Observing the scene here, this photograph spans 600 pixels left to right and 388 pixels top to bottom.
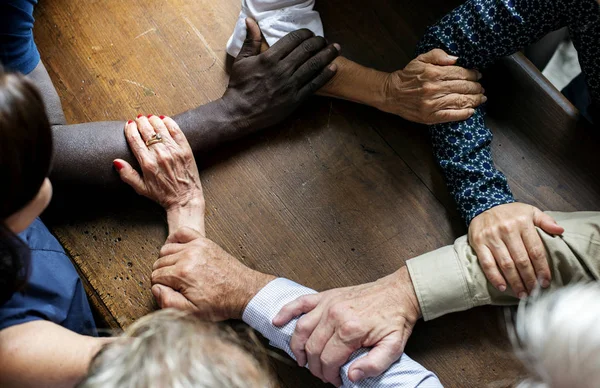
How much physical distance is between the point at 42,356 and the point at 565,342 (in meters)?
0.88

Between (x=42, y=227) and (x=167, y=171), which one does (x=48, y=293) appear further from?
(x=167, y=171)

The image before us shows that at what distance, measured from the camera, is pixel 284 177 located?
130 cm

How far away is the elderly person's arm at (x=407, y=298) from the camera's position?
41.6 inches

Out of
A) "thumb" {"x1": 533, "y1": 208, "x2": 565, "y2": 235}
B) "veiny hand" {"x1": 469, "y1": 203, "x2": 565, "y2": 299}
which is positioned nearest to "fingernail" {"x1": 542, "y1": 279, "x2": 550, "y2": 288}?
"veiny hand" {"x1": 469, "y1": 203, "x2": 565, "y2": 299}

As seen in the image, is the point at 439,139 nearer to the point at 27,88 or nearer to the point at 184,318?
the point at 184,318

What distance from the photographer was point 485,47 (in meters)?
1.24

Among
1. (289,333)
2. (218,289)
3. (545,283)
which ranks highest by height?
(218,289)

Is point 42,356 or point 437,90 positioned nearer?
point 42,356

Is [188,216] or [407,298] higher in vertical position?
[188,216]

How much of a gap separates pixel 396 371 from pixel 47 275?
766mm

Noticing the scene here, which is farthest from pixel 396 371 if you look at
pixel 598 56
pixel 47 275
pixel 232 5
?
pixel 232 5

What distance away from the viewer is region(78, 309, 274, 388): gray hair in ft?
2.19

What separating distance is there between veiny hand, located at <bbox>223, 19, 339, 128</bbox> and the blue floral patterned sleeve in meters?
0.33

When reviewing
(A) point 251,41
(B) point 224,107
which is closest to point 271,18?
(A) point 251,41
